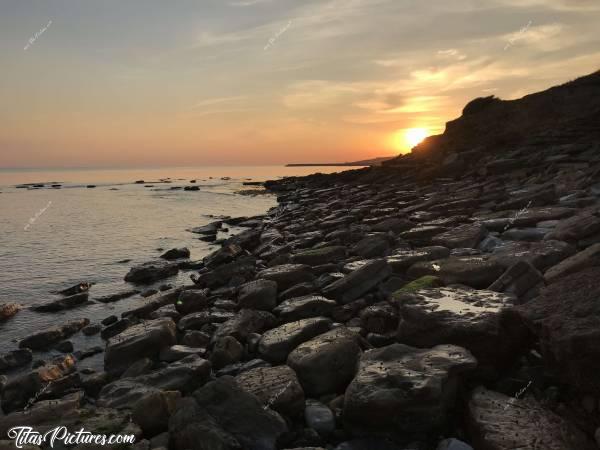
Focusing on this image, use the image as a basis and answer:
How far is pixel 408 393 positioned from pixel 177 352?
431 cm

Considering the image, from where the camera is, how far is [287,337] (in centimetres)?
655

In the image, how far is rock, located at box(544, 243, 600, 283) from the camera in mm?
5660

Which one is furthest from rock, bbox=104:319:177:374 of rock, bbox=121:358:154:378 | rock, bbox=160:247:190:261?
rock, bbox=160:247:190:261

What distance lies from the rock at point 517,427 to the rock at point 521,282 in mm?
2163

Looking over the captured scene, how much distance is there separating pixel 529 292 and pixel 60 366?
7.50m

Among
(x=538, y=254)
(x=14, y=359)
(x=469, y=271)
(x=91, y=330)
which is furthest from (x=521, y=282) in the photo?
(x=14, y=359)

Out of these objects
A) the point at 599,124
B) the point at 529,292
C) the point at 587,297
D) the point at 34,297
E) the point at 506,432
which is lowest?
the point at 34,297

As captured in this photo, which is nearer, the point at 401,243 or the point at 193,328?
the point at 193,328

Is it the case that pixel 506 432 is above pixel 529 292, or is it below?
below

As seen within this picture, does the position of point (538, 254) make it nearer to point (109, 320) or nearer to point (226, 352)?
point (226, 352)

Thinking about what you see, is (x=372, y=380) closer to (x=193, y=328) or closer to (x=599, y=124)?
(x=193, y=328)

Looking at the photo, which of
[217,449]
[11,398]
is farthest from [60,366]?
[217,449]

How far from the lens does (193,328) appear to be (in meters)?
8.62

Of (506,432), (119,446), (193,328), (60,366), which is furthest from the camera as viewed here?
(193,328)
